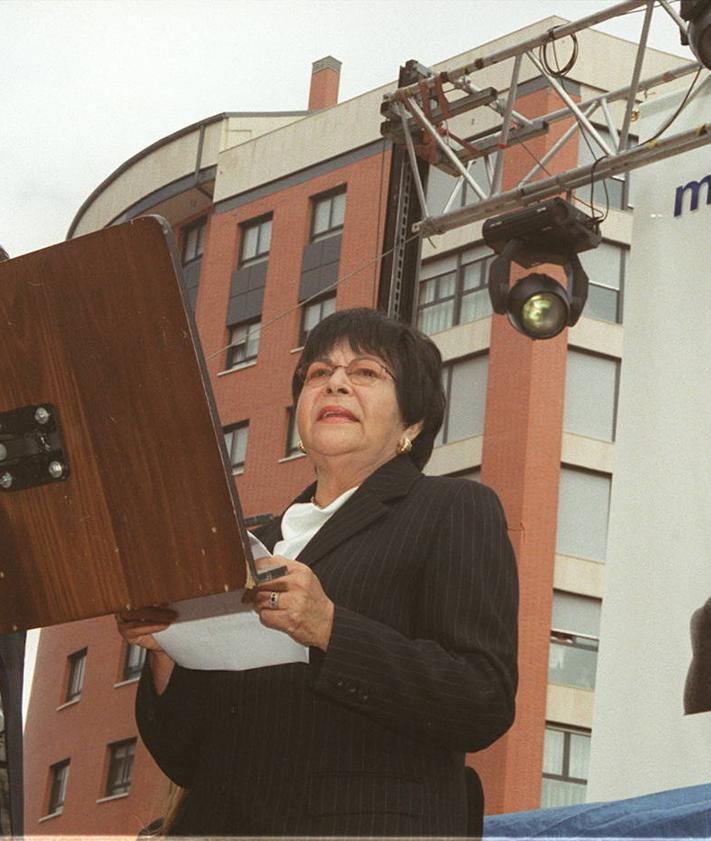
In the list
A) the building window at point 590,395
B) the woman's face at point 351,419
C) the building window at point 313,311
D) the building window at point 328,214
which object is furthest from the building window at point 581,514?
the woman's face at point 351,419

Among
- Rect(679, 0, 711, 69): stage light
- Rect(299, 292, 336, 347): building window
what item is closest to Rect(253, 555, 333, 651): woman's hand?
Rect(679, 0, 711, 69): stage light

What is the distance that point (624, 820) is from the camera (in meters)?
4.38

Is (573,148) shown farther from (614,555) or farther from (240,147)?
(614,555)

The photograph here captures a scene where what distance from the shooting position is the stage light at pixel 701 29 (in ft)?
19.6

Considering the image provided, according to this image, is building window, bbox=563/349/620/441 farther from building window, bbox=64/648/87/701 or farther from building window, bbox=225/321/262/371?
building window, bbox=64/648/87/701

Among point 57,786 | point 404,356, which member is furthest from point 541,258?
point 57,786

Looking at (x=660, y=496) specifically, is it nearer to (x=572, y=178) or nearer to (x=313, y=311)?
(x=572, y=178)

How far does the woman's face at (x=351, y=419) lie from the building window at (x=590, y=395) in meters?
23.3

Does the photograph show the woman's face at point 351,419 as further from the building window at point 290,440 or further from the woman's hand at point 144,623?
the building window at point 290,440

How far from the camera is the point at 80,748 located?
30.0 meters

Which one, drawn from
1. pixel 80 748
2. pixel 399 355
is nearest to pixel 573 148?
pixel 80 748

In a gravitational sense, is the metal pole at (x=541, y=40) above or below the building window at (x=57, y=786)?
above

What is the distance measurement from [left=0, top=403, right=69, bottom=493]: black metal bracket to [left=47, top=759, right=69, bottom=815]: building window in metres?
29.7

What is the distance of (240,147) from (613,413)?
1061 centimetres
